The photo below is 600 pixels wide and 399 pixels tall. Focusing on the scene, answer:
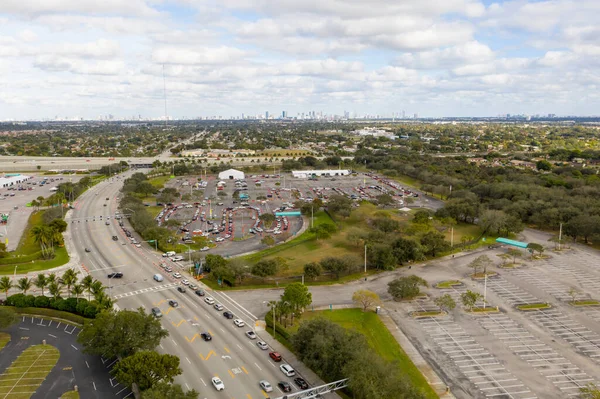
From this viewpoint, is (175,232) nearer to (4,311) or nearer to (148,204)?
(148,204)

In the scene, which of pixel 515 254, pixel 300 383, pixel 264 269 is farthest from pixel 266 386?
pixel 515 254

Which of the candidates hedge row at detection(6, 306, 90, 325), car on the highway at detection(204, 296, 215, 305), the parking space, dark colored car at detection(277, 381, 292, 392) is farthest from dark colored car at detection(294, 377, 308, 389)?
hedge row at detection(6, 306, 90, 325)

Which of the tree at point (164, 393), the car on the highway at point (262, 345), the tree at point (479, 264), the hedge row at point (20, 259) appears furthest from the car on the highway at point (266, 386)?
the hedge row at point (20, 259)

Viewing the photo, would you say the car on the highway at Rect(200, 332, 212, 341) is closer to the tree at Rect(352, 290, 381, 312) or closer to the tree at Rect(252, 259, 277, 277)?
the tree at Rect(252, 259, 277, 277)

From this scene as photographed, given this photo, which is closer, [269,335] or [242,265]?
[269,335]

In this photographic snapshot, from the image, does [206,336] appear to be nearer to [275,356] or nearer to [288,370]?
[275,356]

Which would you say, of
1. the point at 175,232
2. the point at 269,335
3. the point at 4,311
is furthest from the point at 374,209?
the point at 4,311
